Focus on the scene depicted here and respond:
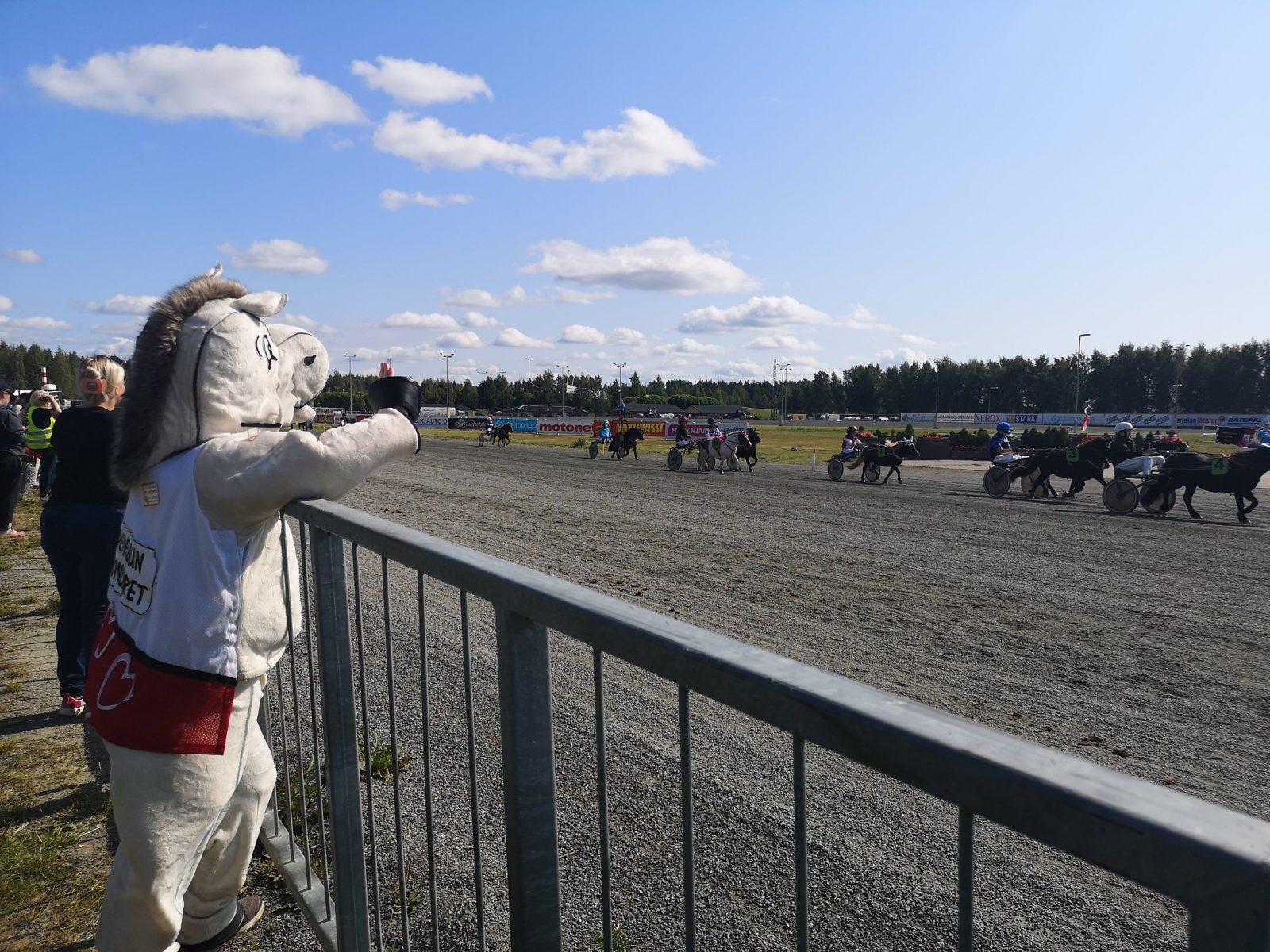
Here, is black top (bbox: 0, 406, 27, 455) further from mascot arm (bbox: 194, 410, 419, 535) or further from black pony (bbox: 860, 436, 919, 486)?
black pony (bbox: 860, 436, 919, 486)

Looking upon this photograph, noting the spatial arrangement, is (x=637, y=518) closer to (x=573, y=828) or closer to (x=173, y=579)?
(x=573, y=828)

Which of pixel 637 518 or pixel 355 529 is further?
pixel 637 518

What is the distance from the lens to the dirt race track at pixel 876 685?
2988mm

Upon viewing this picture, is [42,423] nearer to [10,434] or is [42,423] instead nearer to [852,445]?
[10,434]

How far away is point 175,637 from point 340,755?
53 centimetres

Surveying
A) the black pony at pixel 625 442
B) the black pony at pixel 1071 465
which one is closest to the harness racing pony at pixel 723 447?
the black pony at pixel 625 442

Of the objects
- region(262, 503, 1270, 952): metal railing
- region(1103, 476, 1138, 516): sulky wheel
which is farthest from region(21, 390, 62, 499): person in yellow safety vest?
region(1103, 476, 1138, 516): sulky wheel

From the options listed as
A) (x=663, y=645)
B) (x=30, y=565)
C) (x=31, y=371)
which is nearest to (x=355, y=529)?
(x=663, y=645)

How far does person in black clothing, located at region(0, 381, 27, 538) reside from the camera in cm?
941

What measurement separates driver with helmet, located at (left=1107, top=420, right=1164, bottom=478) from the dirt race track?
102 inches

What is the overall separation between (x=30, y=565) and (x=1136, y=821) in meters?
10.9

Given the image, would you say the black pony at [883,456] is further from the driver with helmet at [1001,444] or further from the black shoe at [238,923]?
the black shoe at [238,923]

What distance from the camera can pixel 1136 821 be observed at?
633mm

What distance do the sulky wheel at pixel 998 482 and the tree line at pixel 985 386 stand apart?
7740 centimetres
